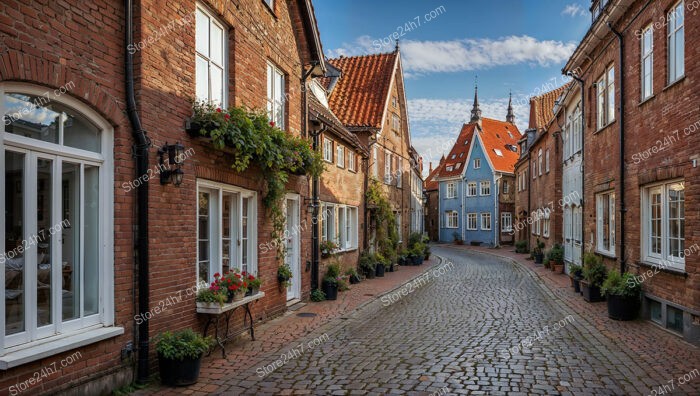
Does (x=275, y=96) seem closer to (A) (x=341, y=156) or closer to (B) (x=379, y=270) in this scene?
(A) (x=341, y=156)

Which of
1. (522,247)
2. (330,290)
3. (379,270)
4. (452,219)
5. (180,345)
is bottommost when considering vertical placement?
(522,247)

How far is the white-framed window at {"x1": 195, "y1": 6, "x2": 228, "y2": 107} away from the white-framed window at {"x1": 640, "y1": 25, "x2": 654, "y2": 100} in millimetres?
8346

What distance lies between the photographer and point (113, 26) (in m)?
5.95

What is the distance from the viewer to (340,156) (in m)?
16.9

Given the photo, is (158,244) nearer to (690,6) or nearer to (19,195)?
(19,195)

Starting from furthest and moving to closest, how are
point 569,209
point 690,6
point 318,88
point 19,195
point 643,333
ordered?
point 569,209
point 318,88
point 643,333
point 690,6
point 19,195

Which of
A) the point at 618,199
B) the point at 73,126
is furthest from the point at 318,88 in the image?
the point at 73,126

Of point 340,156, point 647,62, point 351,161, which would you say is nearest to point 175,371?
point 647,62

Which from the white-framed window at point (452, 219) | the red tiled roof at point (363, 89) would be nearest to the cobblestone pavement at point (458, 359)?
the red tiled roof at point (363, 89)

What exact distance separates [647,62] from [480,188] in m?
35.4

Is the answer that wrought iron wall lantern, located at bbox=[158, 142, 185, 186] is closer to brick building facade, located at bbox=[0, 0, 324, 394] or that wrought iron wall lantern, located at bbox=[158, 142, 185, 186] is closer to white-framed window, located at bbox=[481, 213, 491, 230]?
brick building facade, located at bbox=[0, 0, 324, 394]

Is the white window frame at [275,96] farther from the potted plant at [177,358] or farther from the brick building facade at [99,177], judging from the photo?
the potted plant at [177,358]

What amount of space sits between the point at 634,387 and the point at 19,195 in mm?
7248

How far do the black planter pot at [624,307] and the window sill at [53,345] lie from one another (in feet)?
30.5
